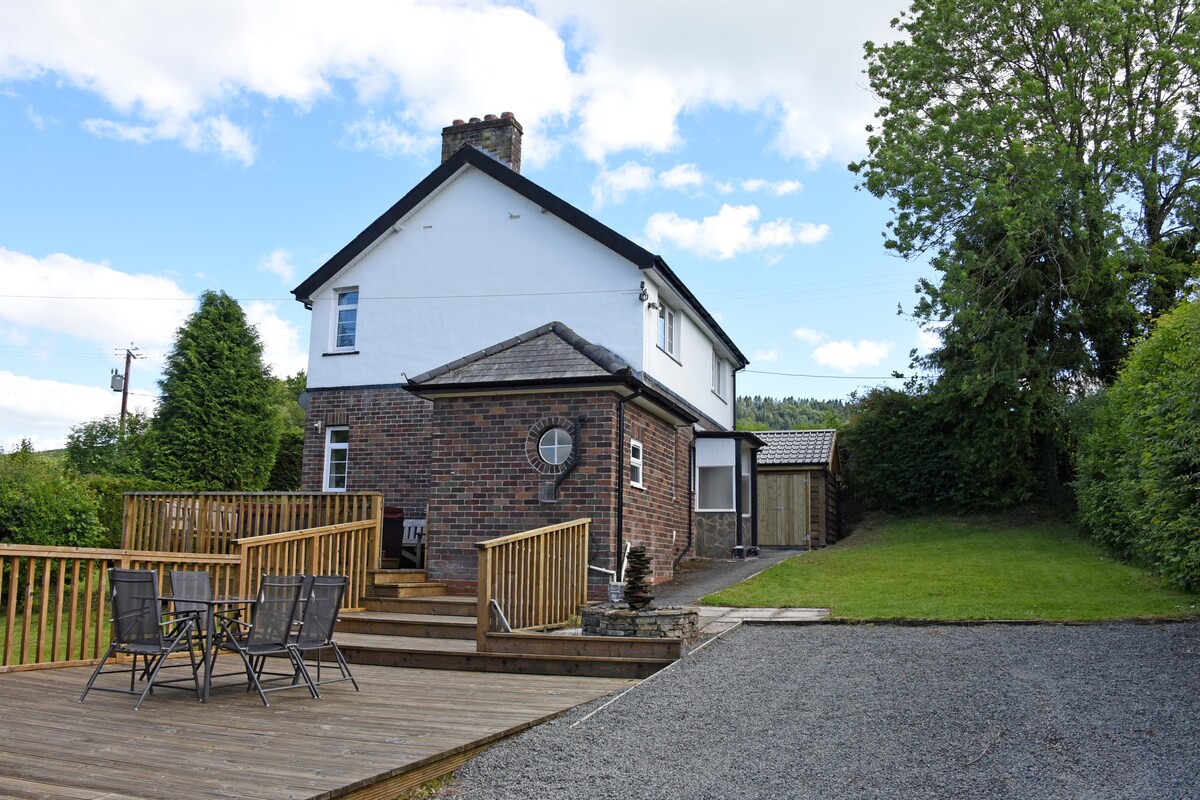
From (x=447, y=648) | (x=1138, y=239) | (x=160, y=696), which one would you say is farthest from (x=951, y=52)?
(x=160, y=696)

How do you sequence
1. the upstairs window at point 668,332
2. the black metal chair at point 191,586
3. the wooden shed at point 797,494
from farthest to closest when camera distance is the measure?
the wooden shed at point 797,494
the upstairs window at point 668,332
the black metal chair at point 191,586

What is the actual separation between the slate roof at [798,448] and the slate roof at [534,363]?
9887mm

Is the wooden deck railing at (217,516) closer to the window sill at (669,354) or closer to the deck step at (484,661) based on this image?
the deck step at (484,661)

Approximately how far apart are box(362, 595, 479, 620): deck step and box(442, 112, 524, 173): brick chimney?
922 cm

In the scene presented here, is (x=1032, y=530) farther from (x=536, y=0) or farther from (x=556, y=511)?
(x=536, y=0)

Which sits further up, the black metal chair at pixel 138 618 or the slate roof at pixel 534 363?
the slate roof at pixel 534 363

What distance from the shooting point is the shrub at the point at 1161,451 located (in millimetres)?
9609

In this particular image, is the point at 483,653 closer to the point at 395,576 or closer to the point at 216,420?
the point at 395,576

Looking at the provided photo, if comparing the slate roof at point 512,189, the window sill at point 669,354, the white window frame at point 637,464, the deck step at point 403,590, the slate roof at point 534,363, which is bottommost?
the deck step at point 403,590

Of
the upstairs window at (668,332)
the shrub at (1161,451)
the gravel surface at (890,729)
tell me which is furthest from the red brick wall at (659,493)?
the shrub at (1161,451)

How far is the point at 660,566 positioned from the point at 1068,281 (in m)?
12.9

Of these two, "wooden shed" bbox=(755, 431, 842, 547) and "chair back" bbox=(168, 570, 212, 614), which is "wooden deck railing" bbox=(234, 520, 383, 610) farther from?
"wooden shed" bbox=(755, 431, 842, 547)

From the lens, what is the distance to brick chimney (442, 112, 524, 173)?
18609 millimetres

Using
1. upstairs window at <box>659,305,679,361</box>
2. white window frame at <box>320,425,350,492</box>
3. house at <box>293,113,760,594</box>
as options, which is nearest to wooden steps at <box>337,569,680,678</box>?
house at <box>293,113,760,594</box>
